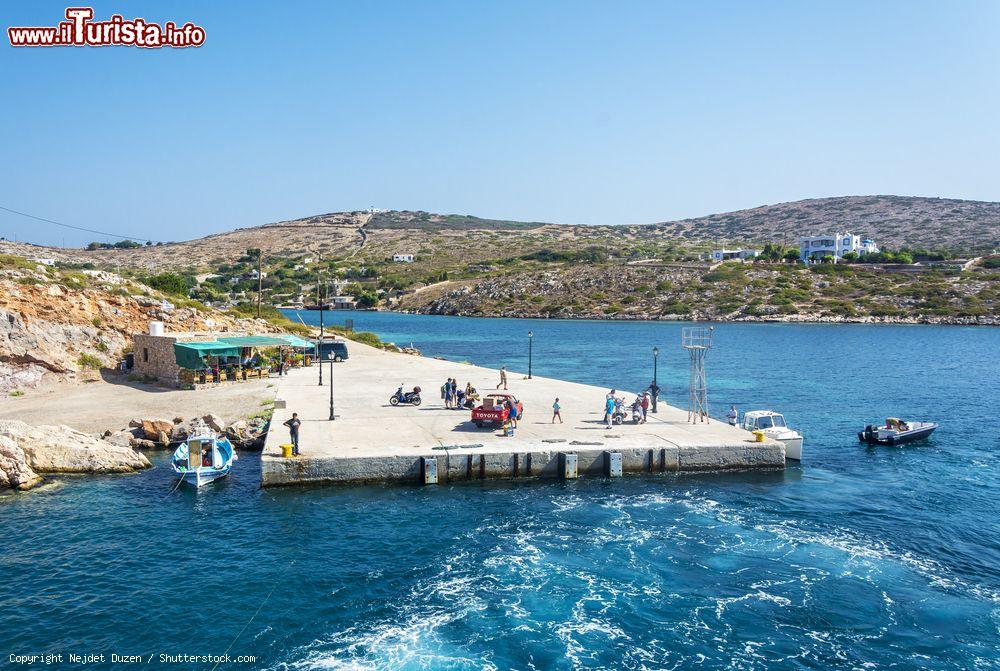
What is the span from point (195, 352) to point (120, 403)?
431 centimetres

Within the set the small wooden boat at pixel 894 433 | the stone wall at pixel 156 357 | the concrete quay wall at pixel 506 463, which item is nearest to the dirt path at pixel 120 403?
the stone wall at pixel 156 357

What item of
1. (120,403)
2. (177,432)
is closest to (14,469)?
(177,432)

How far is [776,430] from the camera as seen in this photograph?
27297 millimetres

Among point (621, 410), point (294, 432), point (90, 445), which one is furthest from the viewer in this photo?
point (621, 410)

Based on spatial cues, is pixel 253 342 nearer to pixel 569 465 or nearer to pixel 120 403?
pixel 120 403

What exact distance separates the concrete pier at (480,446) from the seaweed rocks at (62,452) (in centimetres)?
521

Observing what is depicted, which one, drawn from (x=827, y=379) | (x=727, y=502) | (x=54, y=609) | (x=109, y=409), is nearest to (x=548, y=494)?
(x=727, y=502)

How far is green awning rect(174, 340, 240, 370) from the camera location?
3628 cm

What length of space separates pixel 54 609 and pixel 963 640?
18479 mm

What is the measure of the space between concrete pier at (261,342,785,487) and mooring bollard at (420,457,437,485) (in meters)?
0.03

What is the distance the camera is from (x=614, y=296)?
134m

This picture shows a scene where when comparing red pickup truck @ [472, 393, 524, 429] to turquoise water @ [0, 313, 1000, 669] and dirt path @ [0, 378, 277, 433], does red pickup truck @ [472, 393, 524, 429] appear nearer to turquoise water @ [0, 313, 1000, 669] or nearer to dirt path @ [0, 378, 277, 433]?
turquoise water @ [0, 313, 1000, 669]

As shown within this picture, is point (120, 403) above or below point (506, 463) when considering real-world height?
above

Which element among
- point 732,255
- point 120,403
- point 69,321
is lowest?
point 120,403
